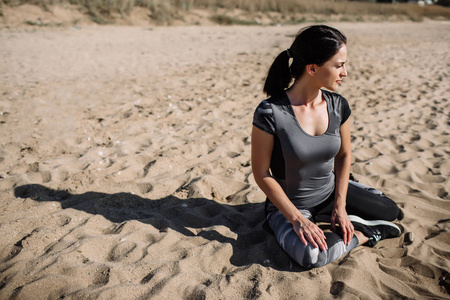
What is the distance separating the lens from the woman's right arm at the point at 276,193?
2027mm

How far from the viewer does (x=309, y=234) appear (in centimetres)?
201

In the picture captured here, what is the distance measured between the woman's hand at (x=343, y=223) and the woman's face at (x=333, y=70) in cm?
82

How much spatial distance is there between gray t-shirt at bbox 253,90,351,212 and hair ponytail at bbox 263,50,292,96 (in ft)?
0.18

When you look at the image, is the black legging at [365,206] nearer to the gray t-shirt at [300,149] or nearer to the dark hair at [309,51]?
the gray t-shirt at [300,149]

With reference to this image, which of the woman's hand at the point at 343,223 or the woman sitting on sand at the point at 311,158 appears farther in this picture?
the woman's hand at the point at 343,223

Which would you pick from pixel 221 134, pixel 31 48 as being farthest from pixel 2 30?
pixel 221 134

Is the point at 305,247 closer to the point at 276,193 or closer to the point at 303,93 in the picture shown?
the point at 276,193

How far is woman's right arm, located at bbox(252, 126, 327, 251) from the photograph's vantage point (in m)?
2.03

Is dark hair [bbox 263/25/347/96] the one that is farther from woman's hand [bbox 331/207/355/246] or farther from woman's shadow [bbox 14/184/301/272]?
woman's shadow [bbox 14/184/301/272]

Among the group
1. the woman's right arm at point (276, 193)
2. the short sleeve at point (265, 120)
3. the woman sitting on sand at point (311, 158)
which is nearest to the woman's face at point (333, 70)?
the woman sitting on sand at point (311, 158)

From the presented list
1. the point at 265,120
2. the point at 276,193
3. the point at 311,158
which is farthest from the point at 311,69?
the point at 276,193

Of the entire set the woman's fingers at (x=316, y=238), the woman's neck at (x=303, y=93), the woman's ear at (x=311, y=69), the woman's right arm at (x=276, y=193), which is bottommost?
the woman's fingers at (x=316, y=238)

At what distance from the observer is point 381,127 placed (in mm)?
4391

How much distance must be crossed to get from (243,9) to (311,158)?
15920 millimetres
